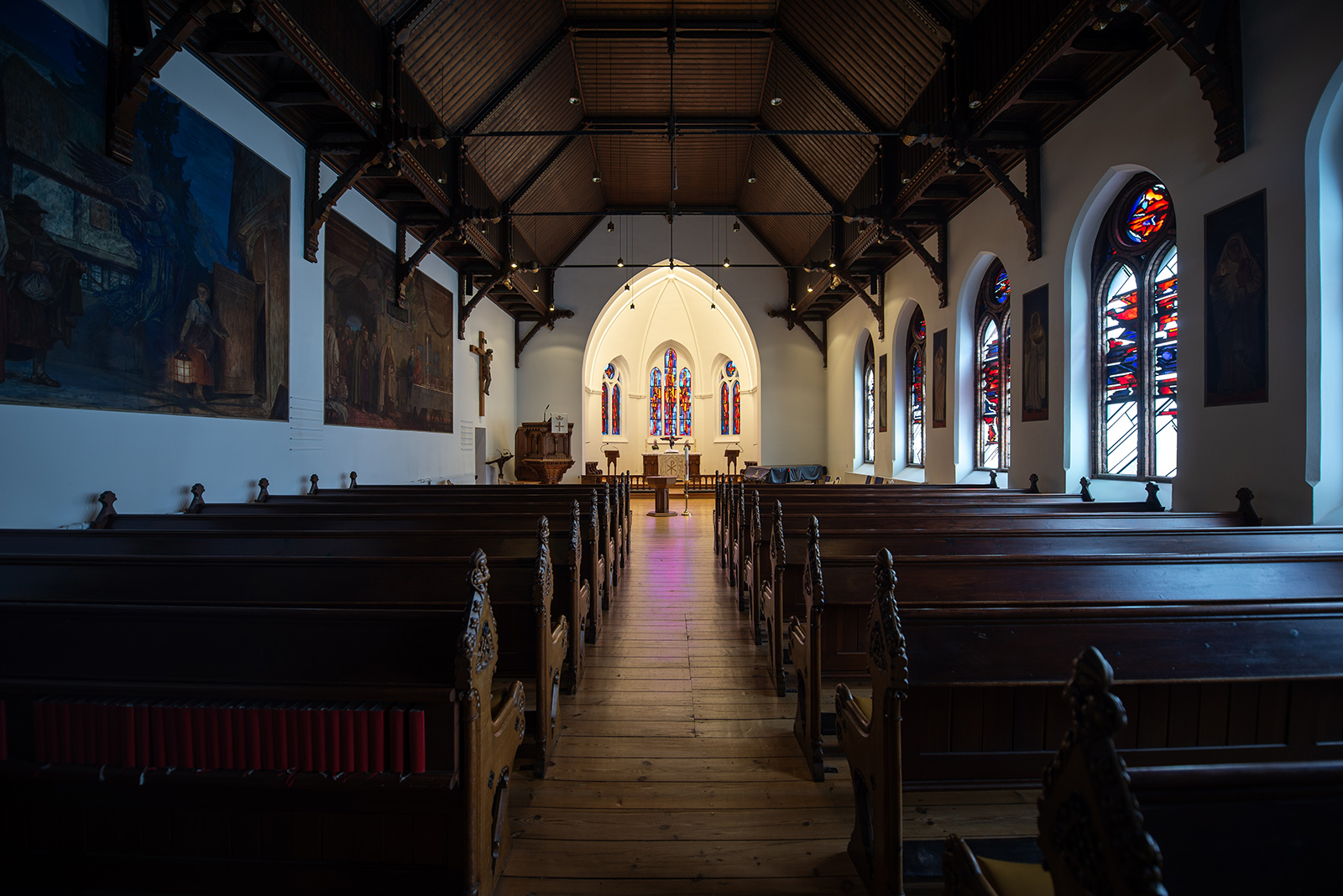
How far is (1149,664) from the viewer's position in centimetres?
181

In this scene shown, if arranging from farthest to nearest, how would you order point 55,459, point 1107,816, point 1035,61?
1. point 1035,61
2. point 55,459
3. point 1107,816

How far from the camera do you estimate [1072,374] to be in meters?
6.07

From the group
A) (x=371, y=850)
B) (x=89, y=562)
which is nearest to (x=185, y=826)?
(x=371, y=850)

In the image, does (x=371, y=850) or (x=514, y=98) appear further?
(x=514, y=98)

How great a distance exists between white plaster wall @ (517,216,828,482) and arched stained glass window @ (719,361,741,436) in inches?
122

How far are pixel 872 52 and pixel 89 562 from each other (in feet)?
28.8

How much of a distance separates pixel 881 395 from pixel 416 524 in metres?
9.35

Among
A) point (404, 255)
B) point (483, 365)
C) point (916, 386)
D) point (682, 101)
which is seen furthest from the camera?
point (483, 365)

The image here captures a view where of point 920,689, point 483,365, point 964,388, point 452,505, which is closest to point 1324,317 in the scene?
point 920,689

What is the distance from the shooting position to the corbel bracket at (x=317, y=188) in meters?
6.14

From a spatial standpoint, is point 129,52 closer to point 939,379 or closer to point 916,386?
point 939,379

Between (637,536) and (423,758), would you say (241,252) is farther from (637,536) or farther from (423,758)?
(637,536)

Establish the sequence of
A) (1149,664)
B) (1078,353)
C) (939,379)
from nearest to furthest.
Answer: (1149,664)
(1078,353)
(939,379)

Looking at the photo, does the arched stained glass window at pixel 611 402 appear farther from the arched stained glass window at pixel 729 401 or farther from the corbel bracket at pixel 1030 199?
the corbel bracket at pixel 1030 199
